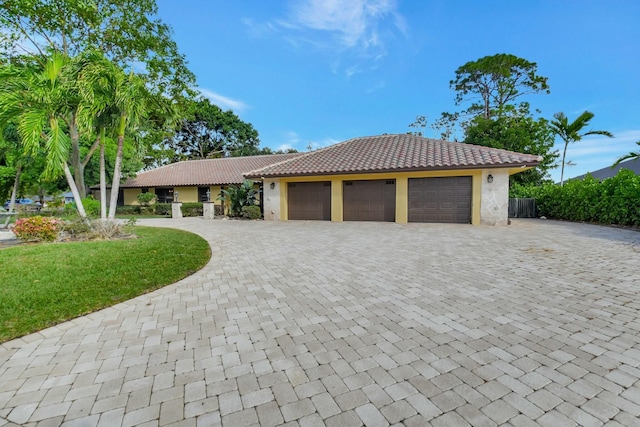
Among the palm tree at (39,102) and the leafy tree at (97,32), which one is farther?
the leafy tree at (97,32)

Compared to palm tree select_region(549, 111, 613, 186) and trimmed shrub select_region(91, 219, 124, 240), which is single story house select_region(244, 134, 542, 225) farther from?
palm tree select_region(549, 111, 613, 186)

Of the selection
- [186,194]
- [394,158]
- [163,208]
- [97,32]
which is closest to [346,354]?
[394,158]

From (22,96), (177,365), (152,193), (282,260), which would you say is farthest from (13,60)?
(177,365)

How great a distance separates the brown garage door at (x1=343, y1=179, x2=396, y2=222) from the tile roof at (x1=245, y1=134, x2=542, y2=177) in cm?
105

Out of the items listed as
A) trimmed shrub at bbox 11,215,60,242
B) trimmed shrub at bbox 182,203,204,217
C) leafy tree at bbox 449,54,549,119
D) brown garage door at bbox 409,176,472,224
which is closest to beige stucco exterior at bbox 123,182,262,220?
trimmed shrub at bbox 182,203,204,217

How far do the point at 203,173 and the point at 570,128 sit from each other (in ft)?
92.7

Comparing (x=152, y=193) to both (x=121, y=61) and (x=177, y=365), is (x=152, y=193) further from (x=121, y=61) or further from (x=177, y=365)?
(x=177, y=365)

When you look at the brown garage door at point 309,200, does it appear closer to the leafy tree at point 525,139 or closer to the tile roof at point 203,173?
the tile roof at point 203,173

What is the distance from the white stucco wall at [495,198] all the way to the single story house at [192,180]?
14.4m

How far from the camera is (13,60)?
14438mm

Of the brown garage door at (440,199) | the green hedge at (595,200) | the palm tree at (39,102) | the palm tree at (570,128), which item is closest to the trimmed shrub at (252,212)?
the brown garage door at (440,199)

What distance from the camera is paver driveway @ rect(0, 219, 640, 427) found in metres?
2.01

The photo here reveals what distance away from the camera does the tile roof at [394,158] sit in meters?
12.6

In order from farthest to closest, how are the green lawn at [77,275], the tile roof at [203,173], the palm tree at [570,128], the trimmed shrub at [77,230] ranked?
1. the tile roof at [203,173]
2. the palm tree at [570,128]
3. the trimmed shrub at [77,230]
4. the green lawn at [77,275]
